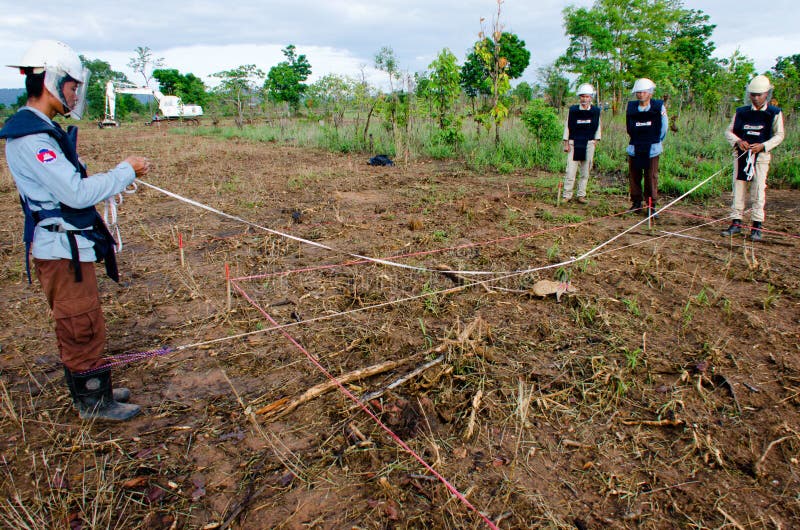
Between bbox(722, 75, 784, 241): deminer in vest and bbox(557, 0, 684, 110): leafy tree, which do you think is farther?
bbox(557, 0, 684, 110): leafy tree

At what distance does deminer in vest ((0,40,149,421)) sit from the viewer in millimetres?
2137

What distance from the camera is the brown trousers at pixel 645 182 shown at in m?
6.40

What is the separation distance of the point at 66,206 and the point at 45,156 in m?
0.29

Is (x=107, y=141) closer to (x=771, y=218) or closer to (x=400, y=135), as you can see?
(x=400, y=135)

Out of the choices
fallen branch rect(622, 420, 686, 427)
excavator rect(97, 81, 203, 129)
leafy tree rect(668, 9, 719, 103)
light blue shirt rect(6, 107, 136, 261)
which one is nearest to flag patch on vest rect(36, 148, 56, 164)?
light blue shirt rect(6, 107, 136, 261)

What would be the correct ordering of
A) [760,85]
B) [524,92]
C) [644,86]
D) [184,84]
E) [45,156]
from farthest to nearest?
[184,84], [524,92], [644,86], [760,85], [45,156]

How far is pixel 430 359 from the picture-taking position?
3.07 meters

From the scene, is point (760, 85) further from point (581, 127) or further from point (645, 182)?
point (581, 127)

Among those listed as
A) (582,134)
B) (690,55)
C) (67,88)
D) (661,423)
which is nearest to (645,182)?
(582,134)

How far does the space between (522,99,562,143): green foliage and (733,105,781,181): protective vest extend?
4.63m

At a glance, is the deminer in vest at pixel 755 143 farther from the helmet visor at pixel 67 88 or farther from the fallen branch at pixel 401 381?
the helmet visor at pixel 67 88

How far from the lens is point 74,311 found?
237 cm

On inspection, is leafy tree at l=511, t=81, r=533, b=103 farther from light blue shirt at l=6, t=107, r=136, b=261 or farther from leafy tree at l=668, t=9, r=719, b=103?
light blue shirt at l=6, t=107, r=136, b=261

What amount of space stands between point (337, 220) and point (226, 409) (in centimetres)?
389
